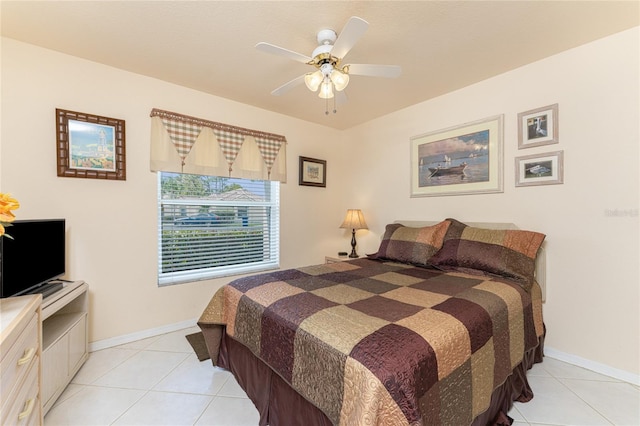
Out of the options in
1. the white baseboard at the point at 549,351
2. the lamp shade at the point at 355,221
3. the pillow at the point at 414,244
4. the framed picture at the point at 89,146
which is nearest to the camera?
the white baseboard at the point at 549,351

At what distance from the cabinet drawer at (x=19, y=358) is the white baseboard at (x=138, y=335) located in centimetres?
131

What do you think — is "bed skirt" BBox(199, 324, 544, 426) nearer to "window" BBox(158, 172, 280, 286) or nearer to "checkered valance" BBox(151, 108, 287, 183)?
"window" BBox(158, 172, 280, 286)

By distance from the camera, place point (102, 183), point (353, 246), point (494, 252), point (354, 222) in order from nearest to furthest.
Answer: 1. point (494, 252)
2. point (102, 183)
3. point (354, 222)
4. point (353, 246)

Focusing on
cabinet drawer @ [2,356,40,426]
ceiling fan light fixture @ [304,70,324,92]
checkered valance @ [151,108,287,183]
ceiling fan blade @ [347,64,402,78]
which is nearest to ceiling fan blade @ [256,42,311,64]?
ceiling fan light fixture @ [304,70,324,92]

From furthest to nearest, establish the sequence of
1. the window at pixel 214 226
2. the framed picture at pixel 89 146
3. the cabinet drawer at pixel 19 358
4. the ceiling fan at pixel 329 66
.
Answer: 1. the window at pixel 214 226
2. the framed picture at pixel 89 146
3. the ceiling fan at pixel 329 66
4. the cabinet drawer at pixel 19 358

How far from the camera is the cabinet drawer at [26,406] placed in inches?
38.5

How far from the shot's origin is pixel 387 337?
3.58 ft

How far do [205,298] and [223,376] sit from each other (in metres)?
1.13

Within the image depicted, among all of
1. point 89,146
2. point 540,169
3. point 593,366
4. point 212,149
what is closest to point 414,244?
point 540,169

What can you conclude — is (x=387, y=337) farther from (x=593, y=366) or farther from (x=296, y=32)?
(x=593, y=366)

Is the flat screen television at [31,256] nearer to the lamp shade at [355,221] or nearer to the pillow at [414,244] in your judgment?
the pillow at [414,244]

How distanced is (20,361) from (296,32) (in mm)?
2286

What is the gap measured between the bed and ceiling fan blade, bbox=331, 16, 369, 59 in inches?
58.2

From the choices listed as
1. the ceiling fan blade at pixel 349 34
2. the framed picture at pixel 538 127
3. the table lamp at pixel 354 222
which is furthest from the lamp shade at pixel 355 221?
the ceiling fan blade at pixel 349 34
